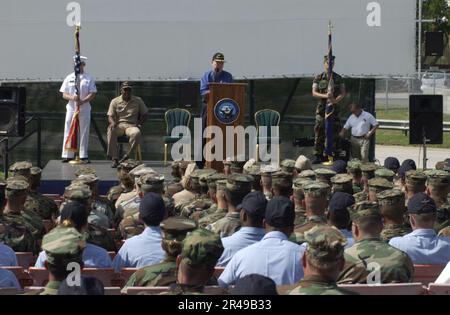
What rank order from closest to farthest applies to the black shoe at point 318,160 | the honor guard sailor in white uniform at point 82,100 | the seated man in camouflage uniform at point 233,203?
the seated man in camouflage uniform at point 233,203, the honor guard sailor in white uniform at point 82,100, the black shoe at point 318,160

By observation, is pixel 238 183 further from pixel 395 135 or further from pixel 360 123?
pixel 395 135

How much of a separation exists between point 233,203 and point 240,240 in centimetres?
94

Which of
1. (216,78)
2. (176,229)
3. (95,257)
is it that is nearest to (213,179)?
(95,257)

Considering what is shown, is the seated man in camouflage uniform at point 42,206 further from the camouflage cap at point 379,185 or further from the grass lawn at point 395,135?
the grass lawn at point 395,135

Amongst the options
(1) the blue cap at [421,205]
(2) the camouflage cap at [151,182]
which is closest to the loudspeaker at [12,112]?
(2) the camouflage cap at [151,182]

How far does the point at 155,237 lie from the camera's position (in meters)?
6.91

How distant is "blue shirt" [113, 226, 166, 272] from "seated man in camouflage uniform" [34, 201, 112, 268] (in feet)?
0.33

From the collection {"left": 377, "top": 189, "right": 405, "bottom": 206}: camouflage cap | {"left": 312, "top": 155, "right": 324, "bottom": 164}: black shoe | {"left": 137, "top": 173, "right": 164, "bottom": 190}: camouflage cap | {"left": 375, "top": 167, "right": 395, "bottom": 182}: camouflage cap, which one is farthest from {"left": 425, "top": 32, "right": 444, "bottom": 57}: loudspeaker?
{"left": 377, "top": 189, "right": 405, "bottom": 206}: camouflage cap

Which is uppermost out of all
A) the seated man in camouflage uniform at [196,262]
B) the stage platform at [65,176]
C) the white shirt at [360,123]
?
the white shirt at [360,123]

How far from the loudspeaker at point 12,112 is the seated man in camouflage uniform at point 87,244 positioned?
7675 mm

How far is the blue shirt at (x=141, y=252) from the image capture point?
22.4ft

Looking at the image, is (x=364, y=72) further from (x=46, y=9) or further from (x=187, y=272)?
(x=187, y=272)

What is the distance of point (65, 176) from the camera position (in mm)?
14281
